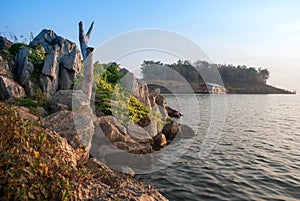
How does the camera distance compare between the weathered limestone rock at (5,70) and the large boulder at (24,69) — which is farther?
the large boulder at (24,69)

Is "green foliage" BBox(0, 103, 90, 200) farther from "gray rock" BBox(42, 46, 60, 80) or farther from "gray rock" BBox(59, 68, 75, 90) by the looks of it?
"gray rock" BBox(59, 68, 75, 90)

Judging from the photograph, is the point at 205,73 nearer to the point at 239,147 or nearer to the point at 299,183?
the point at 239,147

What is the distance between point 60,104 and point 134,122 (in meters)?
4.98

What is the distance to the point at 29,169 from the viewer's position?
397 centimetres

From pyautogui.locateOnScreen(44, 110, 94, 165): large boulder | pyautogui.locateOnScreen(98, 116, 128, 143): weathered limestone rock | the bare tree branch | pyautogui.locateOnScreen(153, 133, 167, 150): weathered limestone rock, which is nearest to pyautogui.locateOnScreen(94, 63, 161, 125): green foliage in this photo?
pyautogui.locateOnScreen(153, 133, 167, 150): weathered limestone rock

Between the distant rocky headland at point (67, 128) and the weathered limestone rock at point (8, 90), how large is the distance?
0.13ft

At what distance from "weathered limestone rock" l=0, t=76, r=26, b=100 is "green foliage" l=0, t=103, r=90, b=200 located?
751cm

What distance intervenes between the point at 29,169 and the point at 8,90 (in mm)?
9455

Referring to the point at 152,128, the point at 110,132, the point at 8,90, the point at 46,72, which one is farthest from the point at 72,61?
the point at 110,132

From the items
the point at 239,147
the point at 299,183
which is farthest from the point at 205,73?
the point at 299,183

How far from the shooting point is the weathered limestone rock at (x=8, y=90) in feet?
37.5

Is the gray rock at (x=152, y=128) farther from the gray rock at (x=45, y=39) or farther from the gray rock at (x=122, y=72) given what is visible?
the gray rock at (x=45, y=39)

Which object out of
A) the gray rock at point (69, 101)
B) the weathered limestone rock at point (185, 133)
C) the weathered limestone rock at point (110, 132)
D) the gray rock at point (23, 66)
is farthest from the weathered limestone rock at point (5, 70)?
Answer: the weathered limestone rock at point (185, 133)

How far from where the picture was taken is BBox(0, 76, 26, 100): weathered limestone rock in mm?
11422
